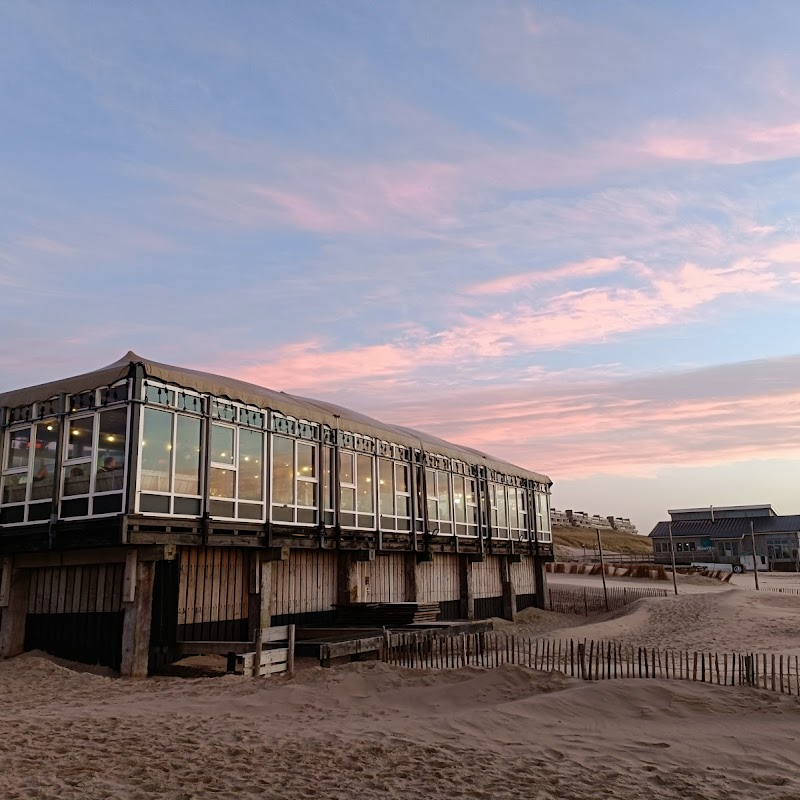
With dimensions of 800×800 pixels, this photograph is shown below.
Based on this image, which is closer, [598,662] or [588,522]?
[598,662]

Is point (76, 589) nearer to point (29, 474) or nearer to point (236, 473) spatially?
point (29, 474)

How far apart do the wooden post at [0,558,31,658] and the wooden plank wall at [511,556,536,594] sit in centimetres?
2141

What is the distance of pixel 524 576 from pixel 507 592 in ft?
9.97

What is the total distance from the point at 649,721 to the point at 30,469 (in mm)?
14762

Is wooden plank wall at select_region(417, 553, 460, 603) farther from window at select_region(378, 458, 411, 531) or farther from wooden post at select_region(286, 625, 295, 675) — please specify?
wooden post at select_region(286, 625, 295, 675)

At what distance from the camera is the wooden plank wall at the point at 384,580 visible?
939 inches

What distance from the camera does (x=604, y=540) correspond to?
331ft

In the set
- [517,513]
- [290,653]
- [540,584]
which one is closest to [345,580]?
[290,653]

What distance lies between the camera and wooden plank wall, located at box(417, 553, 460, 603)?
26.8 m

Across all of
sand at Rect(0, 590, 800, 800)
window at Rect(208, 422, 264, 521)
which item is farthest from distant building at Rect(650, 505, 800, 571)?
sand at Rect(0, 590, 800, 800)

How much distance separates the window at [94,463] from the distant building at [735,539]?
215 ft

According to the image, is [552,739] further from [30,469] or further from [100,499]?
[30,469]

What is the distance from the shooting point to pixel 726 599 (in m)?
34.2

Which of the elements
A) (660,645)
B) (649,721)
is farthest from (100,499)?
(660,645)
